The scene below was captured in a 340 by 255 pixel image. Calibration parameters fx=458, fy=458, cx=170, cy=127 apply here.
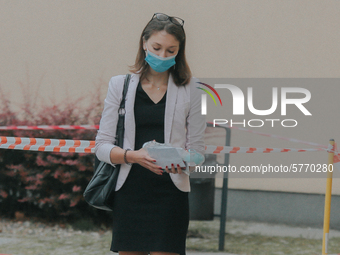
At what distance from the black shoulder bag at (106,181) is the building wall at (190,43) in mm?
3448

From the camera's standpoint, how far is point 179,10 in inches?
234

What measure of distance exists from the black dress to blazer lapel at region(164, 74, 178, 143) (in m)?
0.02

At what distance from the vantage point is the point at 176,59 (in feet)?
7.21

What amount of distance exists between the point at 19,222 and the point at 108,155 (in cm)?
379

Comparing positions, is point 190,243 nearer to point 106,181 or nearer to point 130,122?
point 106,181

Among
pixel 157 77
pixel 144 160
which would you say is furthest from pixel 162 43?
pixel 144 160

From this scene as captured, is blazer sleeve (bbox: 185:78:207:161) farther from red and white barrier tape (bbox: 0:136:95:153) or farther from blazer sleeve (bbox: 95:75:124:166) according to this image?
red and white barrier tape (bbox: 0:136:95:153)

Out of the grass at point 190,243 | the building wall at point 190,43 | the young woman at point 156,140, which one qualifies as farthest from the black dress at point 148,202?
the building wall at point 190,43

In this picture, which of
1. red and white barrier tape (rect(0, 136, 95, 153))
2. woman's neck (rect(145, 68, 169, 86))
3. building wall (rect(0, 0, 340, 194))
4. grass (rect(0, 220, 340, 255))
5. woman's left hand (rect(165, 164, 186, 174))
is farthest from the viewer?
building wall (rect(0, 0, 340, 194))

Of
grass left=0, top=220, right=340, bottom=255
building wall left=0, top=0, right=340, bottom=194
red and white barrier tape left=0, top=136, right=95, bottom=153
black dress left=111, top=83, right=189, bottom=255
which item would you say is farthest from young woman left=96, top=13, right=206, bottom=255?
building wall left=0, top=0, right=340, bottom=194

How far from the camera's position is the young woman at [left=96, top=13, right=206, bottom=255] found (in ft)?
6.69

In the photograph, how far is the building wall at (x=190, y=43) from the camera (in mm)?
5680

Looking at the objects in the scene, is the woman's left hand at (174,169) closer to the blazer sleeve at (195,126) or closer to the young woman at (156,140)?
the young woman at (156,140)

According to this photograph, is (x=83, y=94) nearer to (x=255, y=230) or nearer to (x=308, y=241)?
(x=255, y=230)
